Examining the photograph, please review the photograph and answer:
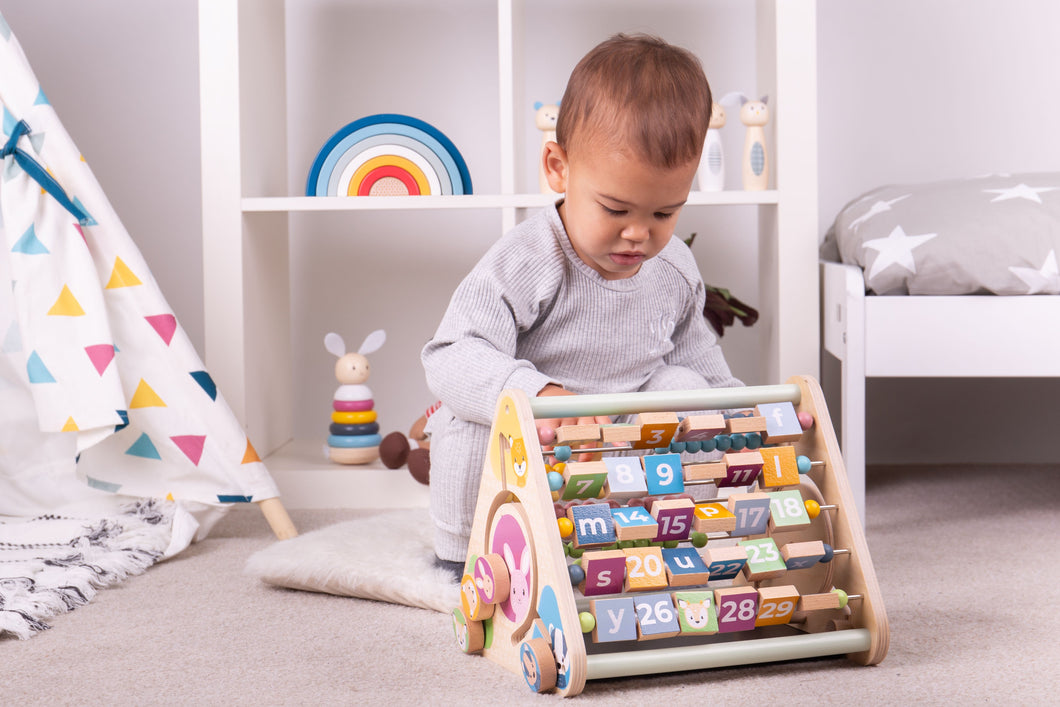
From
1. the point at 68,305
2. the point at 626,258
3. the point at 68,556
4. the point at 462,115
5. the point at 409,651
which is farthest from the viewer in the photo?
the point at 462,115

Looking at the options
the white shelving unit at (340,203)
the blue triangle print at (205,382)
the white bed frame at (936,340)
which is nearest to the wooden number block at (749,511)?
the white bed frame at (936,340)

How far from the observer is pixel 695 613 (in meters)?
0.76

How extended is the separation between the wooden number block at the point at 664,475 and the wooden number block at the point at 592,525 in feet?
0.14

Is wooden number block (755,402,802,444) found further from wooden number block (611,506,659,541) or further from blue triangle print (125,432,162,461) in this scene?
blue triangle print (125,432,162,461)

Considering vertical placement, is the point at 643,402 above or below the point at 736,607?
above

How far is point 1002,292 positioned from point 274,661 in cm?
93

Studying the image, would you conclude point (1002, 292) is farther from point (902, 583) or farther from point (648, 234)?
point (648, 234)

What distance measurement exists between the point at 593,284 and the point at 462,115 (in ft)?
2.84

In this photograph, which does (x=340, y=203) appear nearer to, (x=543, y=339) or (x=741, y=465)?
(x=543, y=339)

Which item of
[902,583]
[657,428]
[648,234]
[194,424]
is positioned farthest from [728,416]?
[194,424]

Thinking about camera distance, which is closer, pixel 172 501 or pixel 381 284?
pixel 172 501

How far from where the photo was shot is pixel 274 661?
2.75 feet

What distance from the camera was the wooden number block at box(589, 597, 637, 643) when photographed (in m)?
0.74

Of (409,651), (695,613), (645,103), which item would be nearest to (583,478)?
(695,613)
